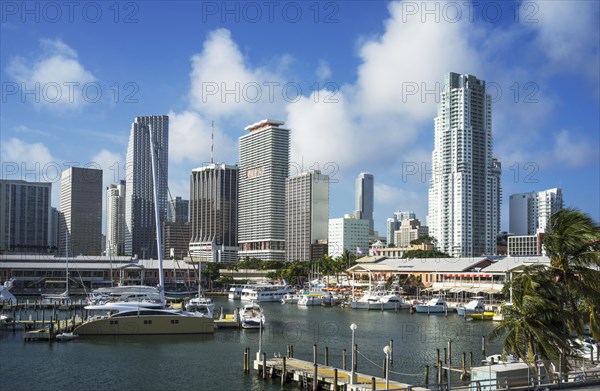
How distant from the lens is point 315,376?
4147cm

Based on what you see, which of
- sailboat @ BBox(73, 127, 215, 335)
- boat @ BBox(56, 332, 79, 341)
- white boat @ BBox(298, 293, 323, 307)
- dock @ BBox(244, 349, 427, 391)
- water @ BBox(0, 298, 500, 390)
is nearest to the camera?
dock @ BBox(244, 349, 427, 391)

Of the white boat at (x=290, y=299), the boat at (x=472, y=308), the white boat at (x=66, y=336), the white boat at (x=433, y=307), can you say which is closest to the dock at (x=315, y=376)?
the white boat at (x=66, y=336)

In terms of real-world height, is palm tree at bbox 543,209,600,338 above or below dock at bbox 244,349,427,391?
above

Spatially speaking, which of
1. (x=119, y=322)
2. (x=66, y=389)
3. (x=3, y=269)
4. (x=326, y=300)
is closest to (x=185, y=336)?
(x=119, y=322)

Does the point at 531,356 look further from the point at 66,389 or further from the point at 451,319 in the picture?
the point at 451,319

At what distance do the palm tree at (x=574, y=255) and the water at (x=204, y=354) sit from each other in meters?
13.7

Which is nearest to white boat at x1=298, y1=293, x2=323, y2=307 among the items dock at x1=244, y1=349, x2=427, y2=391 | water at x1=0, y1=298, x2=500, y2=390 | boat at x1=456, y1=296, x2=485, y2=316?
boat at x1=456, y1=296, x2=485, y2=316

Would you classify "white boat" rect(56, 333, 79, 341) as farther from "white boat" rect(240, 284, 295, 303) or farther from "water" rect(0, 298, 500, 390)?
"white boat" rect(240, 284, 295, 303)

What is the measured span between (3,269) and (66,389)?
13304 centimetres

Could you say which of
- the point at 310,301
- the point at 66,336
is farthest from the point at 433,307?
the point at 66,336

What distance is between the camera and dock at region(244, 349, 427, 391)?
38062 millimetres

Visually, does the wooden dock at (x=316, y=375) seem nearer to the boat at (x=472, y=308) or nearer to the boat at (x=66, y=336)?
the boat at (x=66, y=336)

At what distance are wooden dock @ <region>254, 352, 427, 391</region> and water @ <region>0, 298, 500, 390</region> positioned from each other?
0.90 m

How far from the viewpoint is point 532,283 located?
93.7 feet
